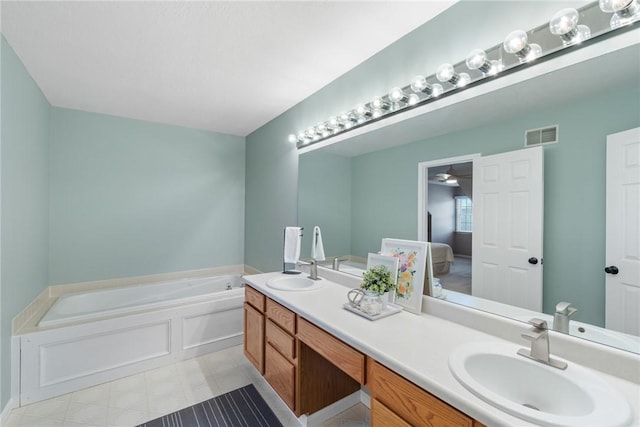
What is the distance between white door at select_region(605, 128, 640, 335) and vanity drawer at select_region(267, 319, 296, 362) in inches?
56.6

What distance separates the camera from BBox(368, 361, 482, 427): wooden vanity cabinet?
2.72 ft

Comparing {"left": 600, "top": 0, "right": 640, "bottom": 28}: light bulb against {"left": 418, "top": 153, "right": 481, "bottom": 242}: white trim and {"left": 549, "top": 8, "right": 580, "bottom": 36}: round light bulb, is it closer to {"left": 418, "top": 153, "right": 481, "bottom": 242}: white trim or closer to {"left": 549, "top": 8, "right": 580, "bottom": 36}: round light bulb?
{"left": 549, "top": 8, "right": 580, "bottom": 36}: round light bulb

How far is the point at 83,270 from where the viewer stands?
2930 mm

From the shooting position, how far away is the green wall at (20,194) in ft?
5.77

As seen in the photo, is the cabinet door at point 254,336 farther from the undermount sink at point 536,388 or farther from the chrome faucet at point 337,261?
the undermount sink at point 536,388

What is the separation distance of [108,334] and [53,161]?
189 centimetres

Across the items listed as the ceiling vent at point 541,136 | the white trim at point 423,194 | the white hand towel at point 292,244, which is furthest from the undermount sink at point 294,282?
the ceiling vent at point 541,136

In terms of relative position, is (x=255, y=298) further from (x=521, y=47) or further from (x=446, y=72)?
(x=521, y=47)

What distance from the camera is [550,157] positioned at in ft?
3.60

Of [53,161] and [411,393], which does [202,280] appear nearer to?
[53,161]

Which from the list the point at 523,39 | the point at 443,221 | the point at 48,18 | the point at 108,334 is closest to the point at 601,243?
the point at 443,221

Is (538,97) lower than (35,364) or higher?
higher

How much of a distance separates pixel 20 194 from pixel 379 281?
105 inches

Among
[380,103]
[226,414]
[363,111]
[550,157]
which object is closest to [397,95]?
[380,103]
